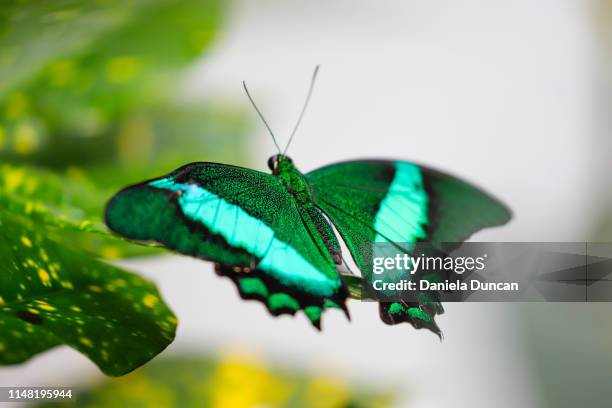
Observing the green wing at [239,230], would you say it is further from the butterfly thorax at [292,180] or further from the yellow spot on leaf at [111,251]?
the yellow spot on leaf at [111,251]

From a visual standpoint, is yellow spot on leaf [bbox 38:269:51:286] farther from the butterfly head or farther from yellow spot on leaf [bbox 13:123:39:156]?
yellow spot on leaf [bbox 13:123:39:156]

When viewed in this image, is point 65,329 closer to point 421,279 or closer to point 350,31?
point 421,279

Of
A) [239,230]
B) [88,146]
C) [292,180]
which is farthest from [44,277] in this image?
[88,146]

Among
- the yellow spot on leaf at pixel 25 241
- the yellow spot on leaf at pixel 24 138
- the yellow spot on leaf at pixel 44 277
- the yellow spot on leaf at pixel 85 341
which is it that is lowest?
the yellow spot on leaf at pixel 85 341

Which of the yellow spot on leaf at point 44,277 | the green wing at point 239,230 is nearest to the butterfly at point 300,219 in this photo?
the green wing at point 239,230

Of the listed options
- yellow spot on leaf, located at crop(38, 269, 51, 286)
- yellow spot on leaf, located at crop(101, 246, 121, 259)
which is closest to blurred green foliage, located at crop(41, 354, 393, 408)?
yellow spot on leaf, located at crop(101, 246, 121, 259)

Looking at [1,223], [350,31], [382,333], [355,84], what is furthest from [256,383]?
[350,31]

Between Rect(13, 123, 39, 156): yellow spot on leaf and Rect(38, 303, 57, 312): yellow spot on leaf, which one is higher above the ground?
Rect(13, 123, 39, 156): yellow spot on leaf
